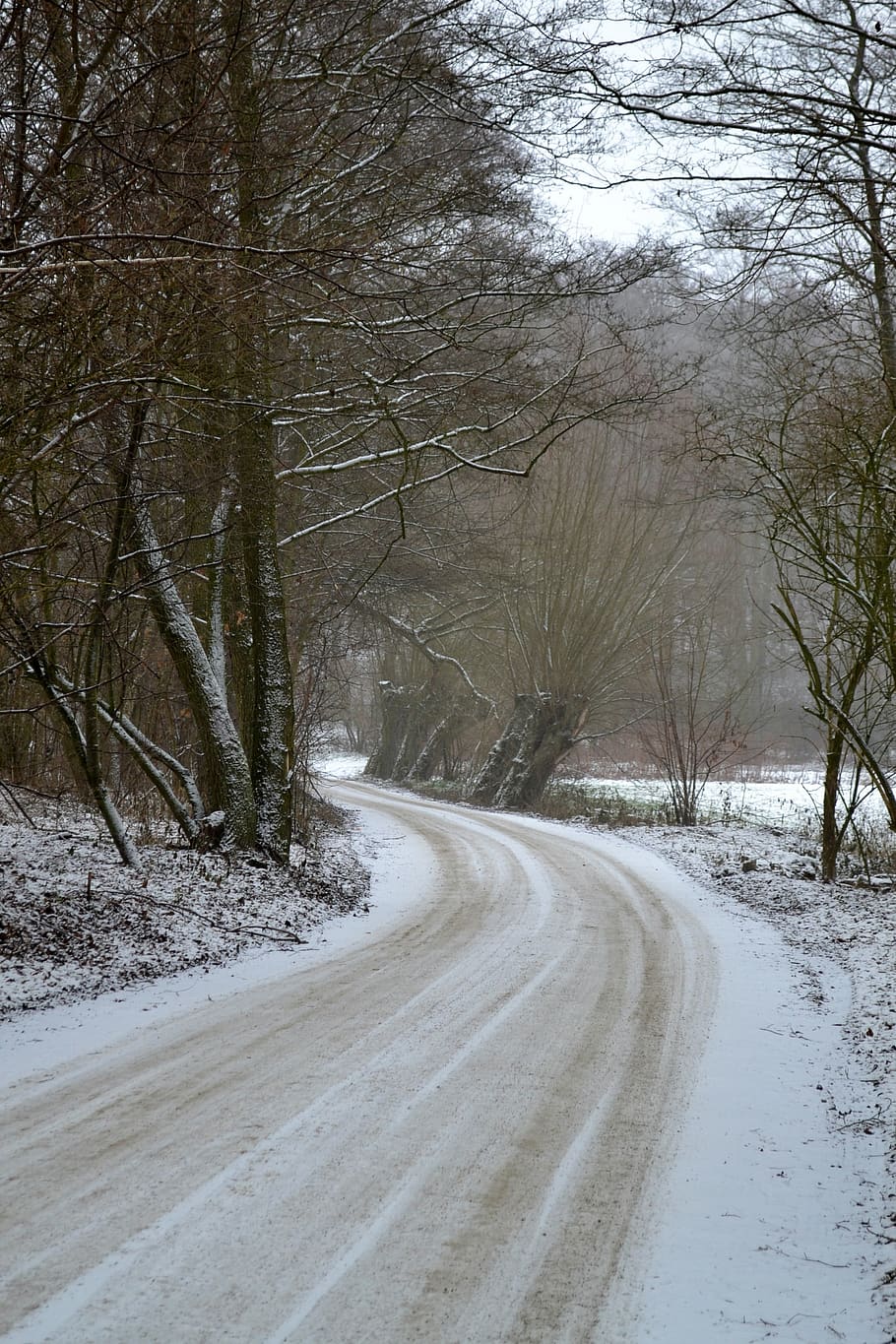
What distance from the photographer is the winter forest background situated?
191 inches

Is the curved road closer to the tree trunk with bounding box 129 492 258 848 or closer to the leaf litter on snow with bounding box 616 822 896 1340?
the leaf litter on snow with bounding box 616 822 896 1340

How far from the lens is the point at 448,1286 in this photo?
2867mm

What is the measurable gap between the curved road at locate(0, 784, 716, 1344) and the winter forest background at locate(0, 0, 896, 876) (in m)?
2.86

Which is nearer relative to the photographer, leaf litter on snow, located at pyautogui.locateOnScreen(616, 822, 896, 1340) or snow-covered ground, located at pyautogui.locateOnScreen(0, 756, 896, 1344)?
snow-covered ground, located at pyautogui.locateOnScreen(0, 756, 896, 1344)

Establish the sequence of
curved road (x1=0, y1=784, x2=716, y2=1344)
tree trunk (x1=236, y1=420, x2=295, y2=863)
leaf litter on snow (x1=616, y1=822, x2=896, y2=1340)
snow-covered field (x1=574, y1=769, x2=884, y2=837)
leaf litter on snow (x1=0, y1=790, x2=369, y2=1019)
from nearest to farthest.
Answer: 1. curved road (x1=0, y1=784, x2=716, y2=1344)
2. leaf litter on snow (x1=616, y1=822, x2=896, y2=1340)
3. leaf litter on snow (x1=0, y1=790, x2=369, y2=1019)
4. tree trunk (x1=236, y1=420, x2=295, y2=863)
5. snow-covered field (x1=574, y1=769, x2=884, y2=837)

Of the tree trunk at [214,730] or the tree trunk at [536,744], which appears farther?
the tree trunk at [536,744]

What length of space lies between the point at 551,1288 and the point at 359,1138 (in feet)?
3.73

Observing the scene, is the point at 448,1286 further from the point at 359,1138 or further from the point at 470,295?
the point at 470,295

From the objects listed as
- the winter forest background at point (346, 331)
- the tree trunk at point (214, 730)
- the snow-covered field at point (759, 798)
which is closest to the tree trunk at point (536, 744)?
the snow-covered field at point (759, 798)

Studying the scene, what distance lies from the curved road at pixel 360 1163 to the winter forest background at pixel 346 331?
2864mm

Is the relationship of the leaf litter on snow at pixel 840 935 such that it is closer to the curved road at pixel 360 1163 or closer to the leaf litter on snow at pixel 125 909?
the curved road at pixel 360 1163

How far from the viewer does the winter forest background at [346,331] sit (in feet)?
16.0

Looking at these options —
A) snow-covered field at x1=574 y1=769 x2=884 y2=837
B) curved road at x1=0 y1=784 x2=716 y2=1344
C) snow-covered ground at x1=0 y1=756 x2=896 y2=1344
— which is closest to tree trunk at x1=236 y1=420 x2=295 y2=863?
snow-covered ground at x1=0 y1=756 x2=896 y2=1344

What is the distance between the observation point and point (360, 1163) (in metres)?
3.62
